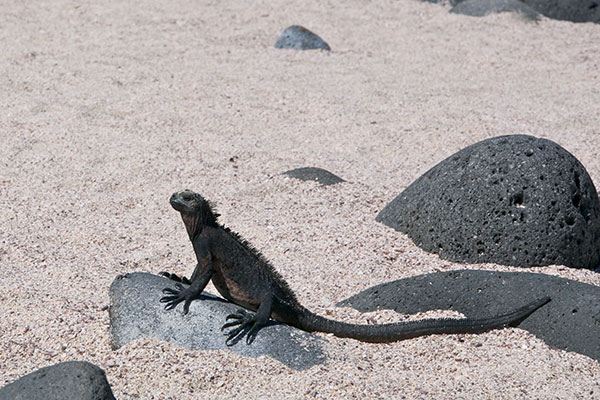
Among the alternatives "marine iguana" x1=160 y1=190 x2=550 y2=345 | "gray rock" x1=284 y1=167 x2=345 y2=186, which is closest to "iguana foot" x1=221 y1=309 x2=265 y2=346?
"marine iguana" x1=160 y1=190 x2=550 y2=345

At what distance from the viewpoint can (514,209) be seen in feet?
14.7

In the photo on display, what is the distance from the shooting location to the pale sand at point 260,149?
339cm

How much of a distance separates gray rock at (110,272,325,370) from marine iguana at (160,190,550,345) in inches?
1.8

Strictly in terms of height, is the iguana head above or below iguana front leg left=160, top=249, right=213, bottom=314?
above

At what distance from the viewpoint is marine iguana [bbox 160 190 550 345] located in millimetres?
3449

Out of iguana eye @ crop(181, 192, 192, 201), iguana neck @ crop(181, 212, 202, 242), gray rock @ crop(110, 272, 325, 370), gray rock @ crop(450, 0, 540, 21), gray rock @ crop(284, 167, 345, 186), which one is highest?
iguana eye @ crop(181, 192, 192, 201)

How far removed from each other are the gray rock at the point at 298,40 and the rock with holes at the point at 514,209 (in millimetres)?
4836

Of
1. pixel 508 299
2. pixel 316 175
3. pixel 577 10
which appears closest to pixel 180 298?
pixel 508 299

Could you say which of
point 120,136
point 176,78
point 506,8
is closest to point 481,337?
point 120,136

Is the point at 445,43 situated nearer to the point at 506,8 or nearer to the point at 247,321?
the point at 506,8

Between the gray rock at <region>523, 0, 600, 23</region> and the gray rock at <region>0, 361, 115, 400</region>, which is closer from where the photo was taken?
the gray rock at <region>0, 361, 115, 400</region>

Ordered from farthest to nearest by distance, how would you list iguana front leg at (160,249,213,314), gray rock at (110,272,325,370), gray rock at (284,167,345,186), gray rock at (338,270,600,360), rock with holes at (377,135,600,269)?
gray rock at (284,167,345,186) < rock with holes at (377,135,600,269) < gray rock at (338,270,600,360) < iguana front leg at (160,249,213,314) < gray rock at (110,272,325,370)

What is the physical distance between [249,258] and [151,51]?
578 cm

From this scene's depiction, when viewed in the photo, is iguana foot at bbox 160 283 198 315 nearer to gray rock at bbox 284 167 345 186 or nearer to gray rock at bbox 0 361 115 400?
gray rock at bbox 0 361 115 400
